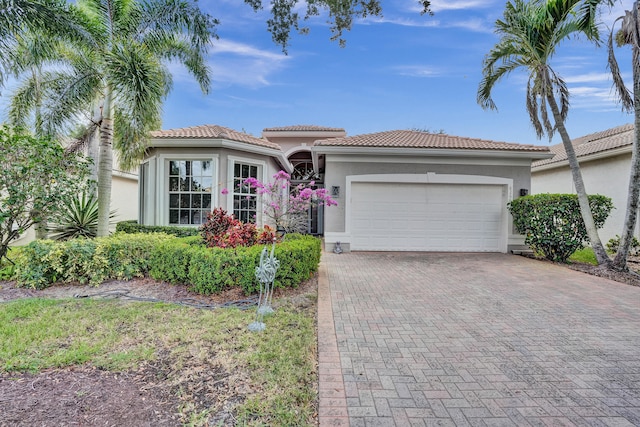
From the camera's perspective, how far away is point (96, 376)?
9.59 feet

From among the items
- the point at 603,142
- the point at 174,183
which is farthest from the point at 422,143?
the point at 174,183

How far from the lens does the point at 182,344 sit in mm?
3598

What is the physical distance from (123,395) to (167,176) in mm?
8912

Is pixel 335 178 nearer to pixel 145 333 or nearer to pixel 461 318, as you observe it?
pixel 461 318

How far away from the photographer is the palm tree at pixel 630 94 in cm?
678

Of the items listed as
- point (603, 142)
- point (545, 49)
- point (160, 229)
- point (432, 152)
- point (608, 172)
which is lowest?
point (160, 229)

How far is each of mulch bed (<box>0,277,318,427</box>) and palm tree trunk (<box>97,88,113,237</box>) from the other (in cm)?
667

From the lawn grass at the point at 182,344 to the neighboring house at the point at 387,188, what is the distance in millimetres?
5910

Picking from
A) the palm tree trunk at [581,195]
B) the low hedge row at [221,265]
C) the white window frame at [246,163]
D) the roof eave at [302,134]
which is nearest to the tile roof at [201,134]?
the white window frame at [246,163]

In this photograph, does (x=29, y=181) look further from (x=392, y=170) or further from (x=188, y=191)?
(x=392, y=170)

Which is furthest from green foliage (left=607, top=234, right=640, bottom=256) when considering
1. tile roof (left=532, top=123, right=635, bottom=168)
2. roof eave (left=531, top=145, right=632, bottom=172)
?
tile roof (left=532, top=123, right=635, bottom=168)

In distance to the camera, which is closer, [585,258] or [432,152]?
[585,258]

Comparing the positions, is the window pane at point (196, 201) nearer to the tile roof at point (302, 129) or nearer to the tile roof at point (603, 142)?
the tile roof at point (302, 129)

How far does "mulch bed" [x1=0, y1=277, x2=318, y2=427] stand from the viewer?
2338 mm
